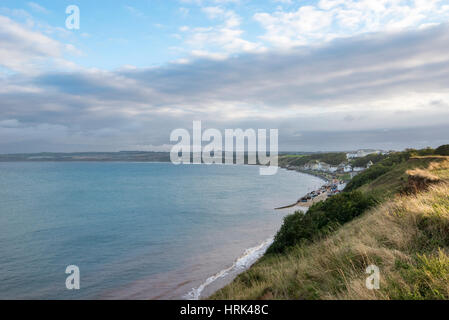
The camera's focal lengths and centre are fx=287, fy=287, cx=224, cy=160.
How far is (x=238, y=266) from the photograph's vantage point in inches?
1016

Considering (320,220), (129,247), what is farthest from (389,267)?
(129,247)

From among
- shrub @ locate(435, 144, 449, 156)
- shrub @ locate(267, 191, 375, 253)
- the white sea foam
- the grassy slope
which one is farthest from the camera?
shrub @ locate(435, 144, 449, 156)

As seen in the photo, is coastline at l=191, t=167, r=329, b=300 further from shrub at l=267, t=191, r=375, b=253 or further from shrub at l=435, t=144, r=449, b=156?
shrub at l=435, t=144, r=449, b=156

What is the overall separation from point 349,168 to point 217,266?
148 metres

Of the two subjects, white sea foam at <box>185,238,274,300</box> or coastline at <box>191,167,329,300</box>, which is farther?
white sea foam at <box>185,238,274,300</box>

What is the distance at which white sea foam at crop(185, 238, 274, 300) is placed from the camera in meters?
20.7

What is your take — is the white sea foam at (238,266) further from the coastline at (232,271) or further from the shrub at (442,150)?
the shrub at (442,150)

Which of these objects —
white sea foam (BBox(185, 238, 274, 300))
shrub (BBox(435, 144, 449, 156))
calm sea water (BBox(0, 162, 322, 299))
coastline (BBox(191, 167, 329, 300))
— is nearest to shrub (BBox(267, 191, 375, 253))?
coastline (BBox(191, 167, 329, 300))

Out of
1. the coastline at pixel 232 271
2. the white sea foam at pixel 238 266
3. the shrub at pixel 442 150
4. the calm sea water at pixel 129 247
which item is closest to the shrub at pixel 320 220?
the coastline at pixel 232 271

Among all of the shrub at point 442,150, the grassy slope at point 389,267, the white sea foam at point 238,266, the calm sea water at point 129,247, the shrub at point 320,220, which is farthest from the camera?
the shrub at point 442,150

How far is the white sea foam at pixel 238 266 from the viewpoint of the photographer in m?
20.7

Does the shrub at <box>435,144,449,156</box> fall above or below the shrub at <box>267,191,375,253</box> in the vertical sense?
above
